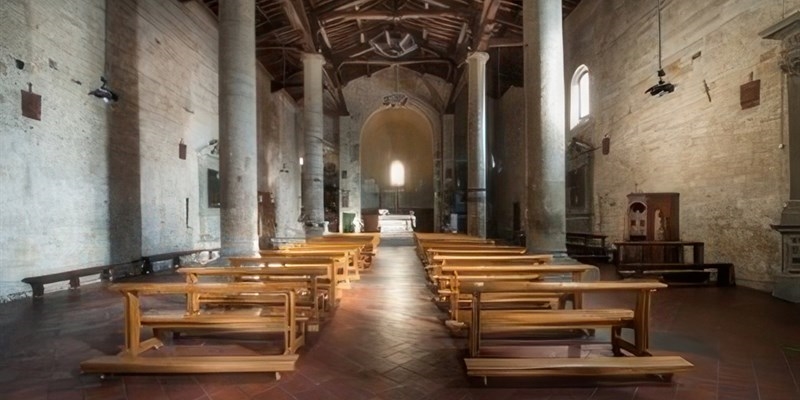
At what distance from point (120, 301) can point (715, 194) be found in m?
Answer: 10.2

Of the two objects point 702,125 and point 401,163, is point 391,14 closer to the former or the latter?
point 702,125

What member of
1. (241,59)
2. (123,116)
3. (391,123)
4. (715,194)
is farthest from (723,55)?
(391,123)

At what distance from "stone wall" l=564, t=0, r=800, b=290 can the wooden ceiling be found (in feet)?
10.7

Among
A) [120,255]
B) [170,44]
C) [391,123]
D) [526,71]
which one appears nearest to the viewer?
[526,71]

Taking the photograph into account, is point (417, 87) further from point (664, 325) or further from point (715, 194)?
point (664, 325)

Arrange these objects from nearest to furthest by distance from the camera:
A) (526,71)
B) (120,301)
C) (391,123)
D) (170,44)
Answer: (120,301), (526,71), (170,44), (391,123)

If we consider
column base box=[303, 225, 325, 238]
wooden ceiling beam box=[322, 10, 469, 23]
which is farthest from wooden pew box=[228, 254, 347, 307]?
wooden ceiling beam box=[322, 10, 469, 23]

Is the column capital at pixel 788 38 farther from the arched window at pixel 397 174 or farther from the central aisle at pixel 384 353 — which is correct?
the arched window at pixel 397 174

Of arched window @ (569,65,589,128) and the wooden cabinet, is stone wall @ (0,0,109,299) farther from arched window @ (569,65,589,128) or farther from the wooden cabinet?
arched window @ (569,65,589,128)

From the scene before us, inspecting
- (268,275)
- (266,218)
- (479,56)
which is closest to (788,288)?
(268,275)

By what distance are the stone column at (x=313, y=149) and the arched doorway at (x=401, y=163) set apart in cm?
1365

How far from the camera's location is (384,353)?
12.9ft

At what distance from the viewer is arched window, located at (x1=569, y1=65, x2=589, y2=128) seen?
44.9 feet

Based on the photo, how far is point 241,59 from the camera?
25.4 ft
